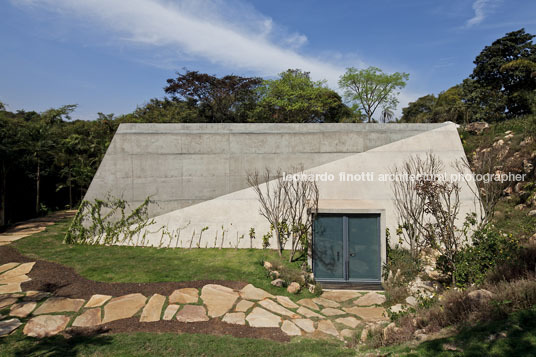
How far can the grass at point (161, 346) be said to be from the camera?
4.77 meters

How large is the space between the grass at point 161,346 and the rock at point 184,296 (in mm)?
1165

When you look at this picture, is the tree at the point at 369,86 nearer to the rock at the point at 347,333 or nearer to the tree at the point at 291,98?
the tree at the point at 291,98

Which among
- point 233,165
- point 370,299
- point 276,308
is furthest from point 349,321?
point 233,165

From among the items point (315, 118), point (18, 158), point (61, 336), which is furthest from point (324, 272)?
point (315, 118)

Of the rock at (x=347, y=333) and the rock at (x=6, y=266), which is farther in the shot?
the rock at (x=6, y=266)

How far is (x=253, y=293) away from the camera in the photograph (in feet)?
23.6

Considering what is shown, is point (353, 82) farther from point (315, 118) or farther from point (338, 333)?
point (338, 333)

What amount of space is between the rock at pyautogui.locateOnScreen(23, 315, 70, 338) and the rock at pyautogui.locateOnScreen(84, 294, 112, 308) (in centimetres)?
54

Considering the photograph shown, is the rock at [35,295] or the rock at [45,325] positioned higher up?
the rock at [35,295]

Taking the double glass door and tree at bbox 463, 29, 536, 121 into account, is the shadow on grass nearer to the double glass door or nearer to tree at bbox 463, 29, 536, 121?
the double glass door

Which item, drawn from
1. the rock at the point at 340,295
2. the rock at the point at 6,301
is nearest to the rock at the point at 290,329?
the rock at the point at 340,295

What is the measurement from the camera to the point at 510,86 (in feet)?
105

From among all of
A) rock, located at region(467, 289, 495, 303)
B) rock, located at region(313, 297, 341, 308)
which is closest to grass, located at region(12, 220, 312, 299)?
rock, located at region(313, 297, 341, 308)

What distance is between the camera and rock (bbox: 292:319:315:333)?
5.88 m
